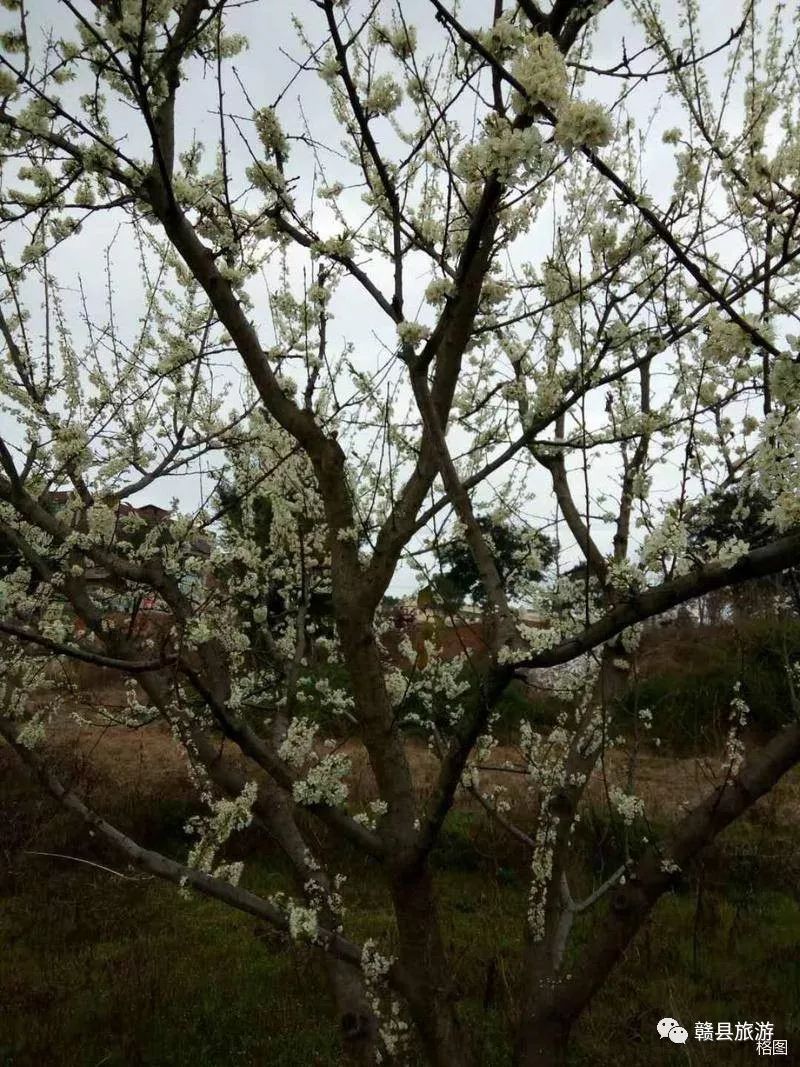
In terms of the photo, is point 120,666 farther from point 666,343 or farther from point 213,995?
point 213,995

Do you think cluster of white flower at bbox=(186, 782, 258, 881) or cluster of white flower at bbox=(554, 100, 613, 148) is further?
cluster of white flower at bbox=(186, 782, 258, 881)

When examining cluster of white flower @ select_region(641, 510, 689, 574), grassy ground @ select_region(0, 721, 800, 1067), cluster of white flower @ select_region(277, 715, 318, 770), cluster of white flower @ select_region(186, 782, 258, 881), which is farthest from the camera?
grassy ground @ select_region(0, 721, 800, 1067)

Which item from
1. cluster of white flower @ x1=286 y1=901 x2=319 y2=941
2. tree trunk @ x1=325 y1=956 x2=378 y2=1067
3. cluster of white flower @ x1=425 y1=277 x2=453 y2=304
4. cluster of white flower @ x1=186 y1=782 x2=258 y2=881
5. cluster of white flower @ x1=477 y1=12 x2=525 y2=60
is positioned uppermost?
cluster of white flower @ x1=477 y1=12 x2=525 y2=60

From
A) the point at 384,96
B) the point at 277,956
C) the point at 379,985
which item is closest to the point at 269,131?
the point at 384,96

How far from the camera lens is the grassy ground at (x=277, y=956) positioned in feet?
15.6

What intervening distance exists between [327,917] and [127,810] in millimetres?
6655

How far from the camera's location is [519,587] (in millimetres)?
3975

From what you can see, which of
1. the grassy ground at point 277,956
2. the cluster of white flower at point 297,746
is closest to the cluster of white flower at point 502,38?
the cluster of white flower at point 297,746

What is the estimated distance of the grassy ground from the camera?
4754 millimetres

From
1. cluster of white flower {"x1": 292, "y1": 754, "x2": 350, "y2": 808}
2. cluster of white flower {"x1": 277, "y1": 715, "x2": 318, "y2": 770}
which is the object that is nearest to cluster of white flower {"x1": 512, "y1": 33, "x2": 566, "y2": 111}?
cluster of white flower {"x1": 292, "y1": 754, "x2": 350, "y2": 808}

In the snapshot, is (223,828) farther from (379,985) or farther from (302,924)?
(379,985)

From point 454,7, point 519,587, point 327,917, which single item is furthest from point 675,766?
point 454,7

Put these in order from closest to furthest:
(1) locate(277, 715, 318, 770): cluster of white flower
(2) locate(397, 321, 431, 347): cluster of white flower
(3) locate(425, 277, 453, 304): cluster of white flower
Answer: (2) locate(397, 321, 431, 347): cluster of white flower
(3) locate(425, 277, 453, 304): cluster of white flower
(1) locate(277, 715, 318, 770): cluster of white flower

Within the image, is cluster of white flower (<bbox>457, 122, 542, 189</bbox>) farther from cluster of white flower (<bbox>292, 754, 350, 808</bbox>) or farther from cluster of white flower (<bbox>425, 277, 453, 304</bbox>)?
cluster of white flower (<bbox>292, 754, 350, 808</bbox>)
